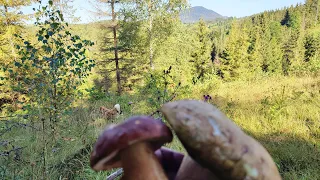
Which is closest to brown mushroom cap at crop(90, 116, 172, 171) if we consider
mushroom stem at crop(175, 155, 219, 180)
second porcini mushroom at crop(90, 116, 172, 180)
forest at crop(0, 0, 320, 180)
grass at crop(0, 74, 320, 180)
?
second porcini mushroom at crop(90, 116, 172, 180)

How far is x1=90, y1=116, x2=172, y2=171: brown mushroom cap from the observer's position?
59 cm

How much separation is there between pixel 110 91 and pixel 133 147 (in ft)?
56.8

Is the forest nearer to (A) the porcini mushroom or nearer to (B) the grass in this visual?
(B) the grass

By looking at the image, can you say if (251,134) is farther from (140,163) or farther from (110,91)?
(110,91)

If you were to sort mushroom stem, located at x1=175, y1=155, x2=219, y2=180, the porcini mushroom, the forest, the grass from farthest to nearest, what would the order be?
the forest
the grass
mushroom stem, located at x1=175, y1=155, x2=219, y2=180
the porcini mushroom

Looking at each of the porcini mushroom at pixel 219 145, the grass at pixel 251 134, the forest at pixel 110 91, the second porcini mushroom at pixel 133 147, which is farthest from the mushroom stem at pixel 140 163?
the grass at pixel 251 134

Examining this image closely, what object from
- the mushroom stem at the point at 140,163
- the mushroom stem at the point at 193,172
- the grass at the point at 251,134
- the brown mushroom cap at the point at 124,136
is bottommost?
the grass at the point at 251,134

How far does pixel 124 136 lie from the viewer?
58cm

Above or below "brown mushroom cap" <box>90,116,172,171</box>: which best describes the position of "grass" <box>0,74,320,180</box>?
below

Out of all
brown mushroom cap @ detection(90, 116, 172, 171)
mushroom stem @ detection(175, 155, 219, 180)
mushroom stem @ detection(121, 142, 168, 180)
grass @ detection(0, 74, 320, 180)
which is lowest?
grass @ detection(0, 74, 320, 180)

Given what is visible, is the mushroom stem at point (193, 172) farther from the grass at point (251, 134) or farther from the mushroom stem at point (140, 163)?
the grass at point (251, 134)

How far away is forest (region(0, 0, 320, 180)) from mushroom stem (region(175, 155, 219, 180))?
1.00 meters

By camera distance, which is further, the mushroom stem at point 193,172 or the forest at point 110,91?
the forest at point 110,91

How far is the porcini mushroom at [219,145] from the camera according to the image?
58 centimetres
